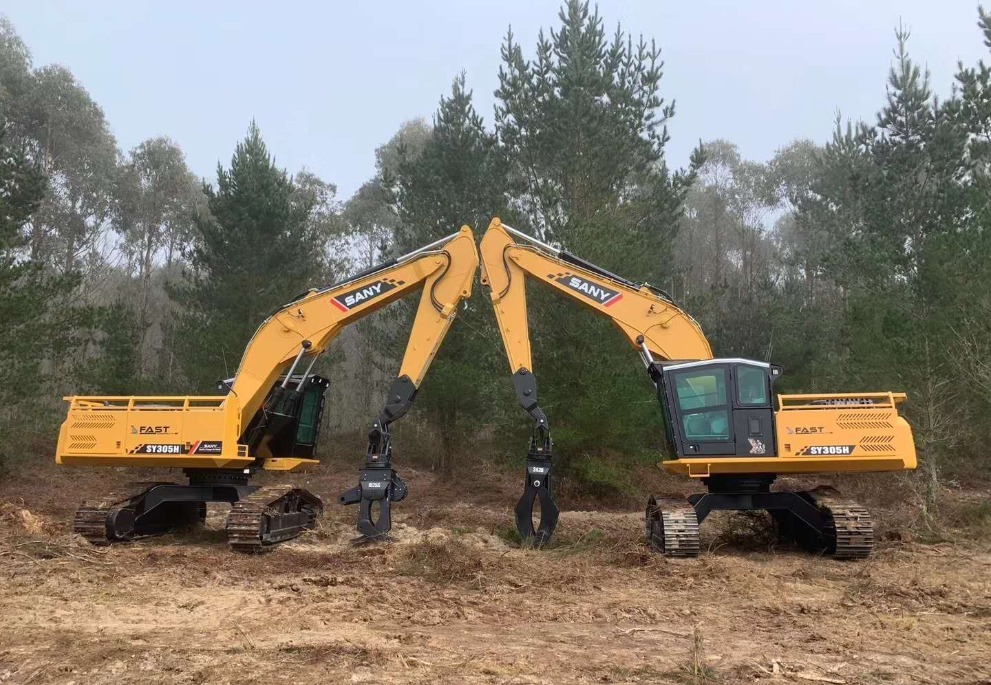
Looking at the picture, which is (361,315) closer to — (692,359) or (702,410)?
(692,359)

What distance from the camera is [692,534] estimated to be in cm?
955

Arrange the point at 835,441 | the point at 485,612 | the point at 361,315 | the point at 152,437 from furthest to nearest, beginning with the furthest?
the point at 361,315 → the point at 152,437 → the point at 835,441 → the point at 485,612

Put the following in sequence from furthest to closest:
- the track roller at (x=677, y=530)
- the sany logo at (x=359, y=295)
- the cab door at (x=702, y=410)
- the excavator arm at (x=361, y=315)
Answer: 1. the sany logo at (x=359, y=295)
2. the excavator arm at (x=361, y=315)
3. the cab door at (x=702, y=410)
4. the track roller at (x=677, y=530)

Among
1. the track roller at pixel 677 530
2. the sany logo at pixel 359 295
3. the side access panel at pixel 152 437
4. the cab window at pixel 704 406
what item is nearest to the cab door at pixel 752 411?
the cab window at pixel 704 406

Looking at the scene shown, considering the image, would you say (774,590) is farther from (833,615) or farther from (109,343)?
(109,343)

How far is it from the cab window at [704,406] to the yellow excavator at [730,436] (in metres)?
0.01

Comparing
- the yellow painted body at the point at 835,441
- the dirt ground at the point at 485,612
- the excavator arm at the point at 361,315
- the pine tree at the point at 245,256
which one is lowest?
the dirt ground at the point at 485,612

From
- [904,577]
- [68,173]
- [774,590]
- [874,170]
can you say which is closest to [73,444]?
[774,590]

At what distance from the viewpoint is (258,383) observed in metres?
11.5

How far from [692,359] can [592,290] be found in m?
1.70

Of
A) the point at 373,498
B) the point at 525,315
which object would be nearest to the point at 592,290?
the point at 525,315

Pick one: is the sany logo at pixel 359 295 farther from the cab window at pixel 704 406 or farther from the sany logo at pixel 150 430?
the cab window at pixel 704 406

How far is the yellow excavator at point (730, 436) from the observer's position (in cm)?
980

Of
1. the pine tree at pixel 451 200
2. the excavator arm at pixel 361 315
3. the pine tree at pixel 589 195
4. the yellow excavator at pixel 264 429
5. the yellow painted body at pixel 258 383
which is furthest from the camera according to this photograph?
the pine tree at pixel 451 200
